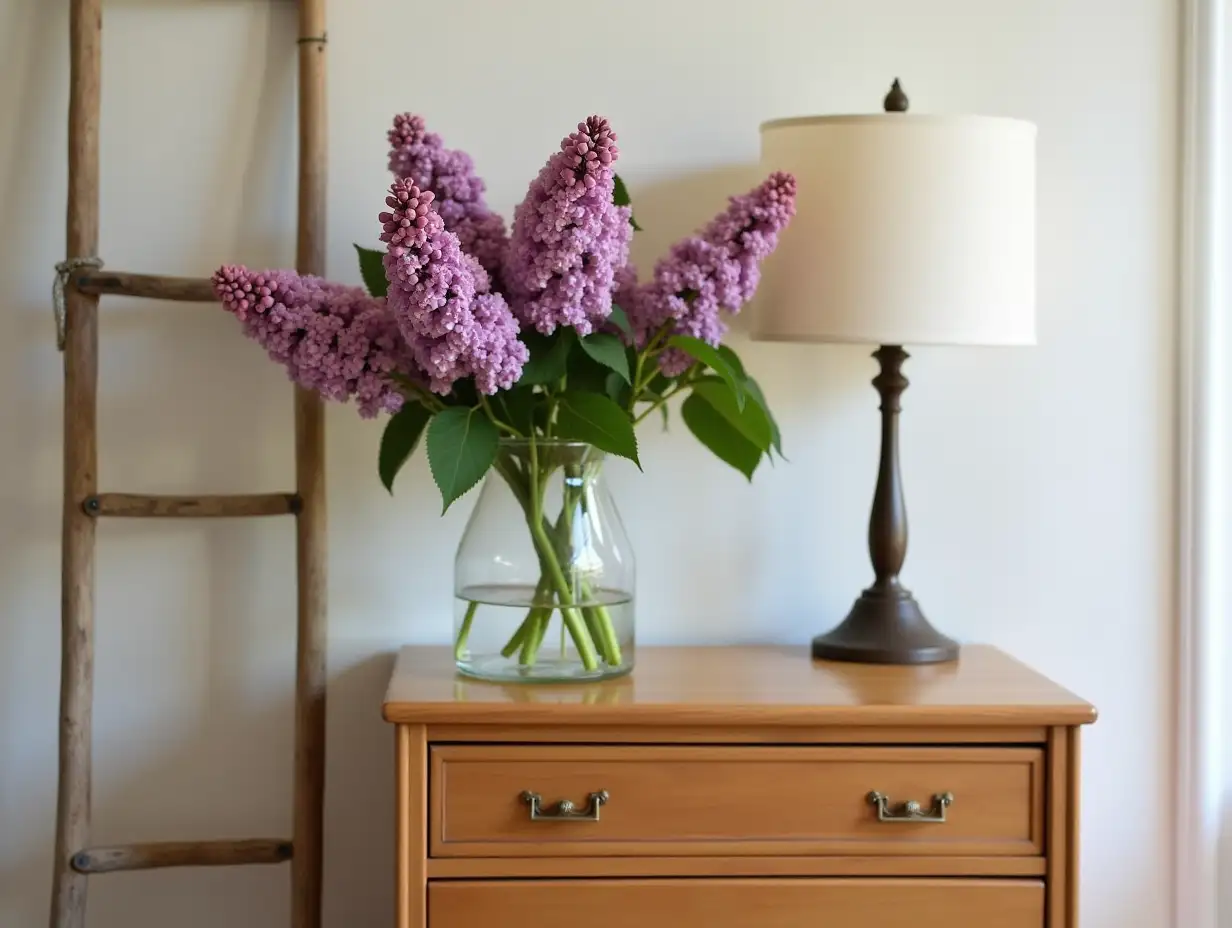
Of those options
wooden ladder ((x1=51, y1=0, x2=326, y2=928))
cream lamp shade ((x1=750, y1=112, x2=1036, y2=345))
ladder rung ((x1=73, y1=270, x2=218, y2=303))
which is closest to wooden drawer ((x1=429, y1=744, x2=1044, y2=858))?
wooden ladder ((x1=51, y1=0, x2=326, y2=928))

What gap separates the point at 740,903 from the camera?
1.51 metres

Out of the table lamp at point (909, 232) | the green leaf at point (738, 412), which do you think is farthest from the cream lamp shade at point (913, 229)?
the green leaf at point (738, 412)

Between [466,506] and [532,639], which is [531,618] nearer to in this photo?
[532,639]

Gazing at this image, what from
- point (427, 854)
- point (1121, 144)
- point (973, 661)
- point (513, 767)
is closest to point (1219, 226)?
point (1121, 144)

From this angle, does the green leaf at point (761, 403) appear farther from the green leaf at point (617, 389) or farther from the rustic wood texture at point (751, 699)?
the rustic wood texture at point (751, 699)

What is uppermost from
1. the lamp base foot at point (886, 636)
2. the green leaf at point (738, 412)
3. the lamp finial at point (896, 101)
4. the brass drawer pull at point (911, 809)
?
the lamp finial at point (896, 101)

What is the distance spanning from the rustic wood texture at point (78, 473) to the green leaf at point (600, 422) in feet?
2.14

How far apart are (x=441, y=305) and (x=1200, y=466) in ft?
3.61

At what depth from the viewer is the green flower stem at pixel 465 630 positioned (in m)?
1.64

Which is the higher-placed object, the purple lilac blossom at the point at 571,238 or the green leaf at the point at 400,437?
the purple lilac blossom at the point at 571,238

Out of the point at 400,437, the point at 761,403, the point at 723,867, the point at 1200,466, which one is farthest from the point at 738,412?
the point at 1200,466

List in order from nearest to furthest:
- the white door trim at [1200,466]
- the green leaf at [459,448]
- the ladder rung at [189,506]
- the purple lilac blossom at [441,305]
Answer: the purple lilac blossom at [441,305]
the green leaf at [459,448]
the ladder rung at [189,506]
the white door trim at [1200,466]

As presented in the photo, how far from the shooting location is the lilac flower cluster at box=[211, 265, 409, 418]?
1.45m

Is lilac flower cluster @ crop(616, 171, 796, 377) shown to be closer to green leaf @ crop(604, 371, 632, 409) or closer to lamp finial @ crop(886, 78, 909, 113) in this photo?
green leaf @ crop(604, 371, 632, 409)
